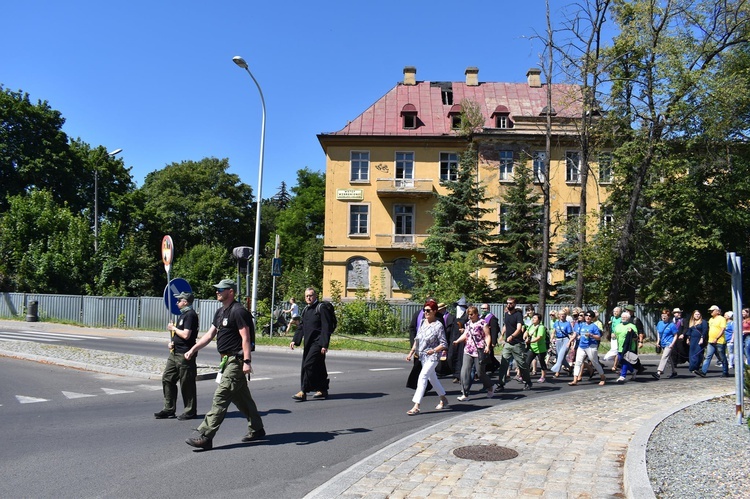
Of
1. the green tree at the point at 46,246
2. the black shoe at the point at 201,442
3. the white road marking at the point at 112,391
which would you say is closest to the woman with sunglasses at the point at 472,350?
the black shoe at the point at 201,442

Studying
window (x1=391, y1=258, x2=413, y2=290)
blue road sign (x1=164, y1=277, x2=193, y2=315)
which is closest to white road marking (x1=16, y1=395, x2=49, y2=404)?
blue road sign (x1=164, y1=277, x2=193, y2=315)

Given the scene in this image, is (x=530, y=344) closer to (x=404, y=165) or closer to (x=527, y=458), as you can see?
(x=527, y=458)

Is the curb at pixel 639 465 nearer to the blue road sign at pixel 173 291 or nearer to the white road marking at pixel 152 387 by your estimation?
the blue road sign at pixel 173 291

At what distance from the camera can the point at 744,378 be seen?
25.4ft

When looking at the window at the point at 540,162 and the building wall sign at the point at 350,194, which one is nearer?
the window at the point at 540,162

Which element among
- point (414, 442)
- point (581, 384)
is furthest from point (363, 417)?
point (581, 384)

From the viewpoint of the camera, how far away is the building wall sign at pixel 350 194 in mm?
43688

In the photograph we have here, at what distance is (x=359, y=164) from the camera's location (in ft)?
145

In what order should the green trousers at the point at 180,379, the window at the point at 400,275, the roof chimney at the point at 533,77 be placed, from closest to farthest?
the green trousers at the point at 180,379 < the window at the point at 400,275 < the roof chimney at the point at 533,77

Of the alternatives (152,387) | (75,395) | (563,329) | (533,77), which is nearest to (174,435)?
(75,395)

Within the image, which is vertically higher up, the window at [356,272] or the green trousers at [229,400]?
the window at [356,272]

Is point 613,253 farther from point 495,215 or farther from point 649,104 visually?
point 495,215

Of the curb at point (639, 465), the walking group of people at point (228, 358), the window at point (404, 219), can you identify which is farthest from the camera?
the window at point (404, 219)

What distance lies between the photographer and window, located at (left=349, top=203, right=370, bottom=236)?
1719 inches
